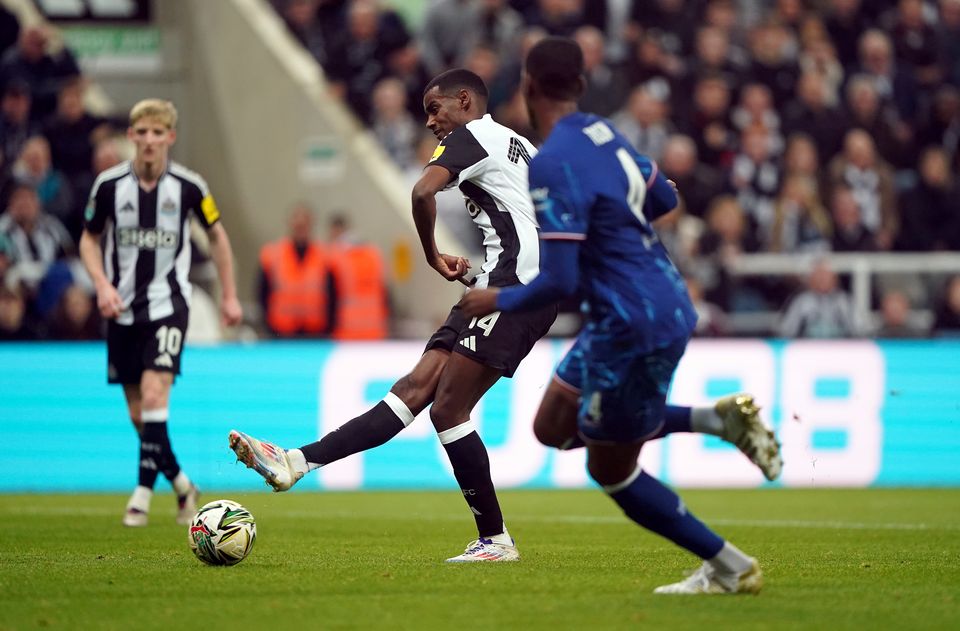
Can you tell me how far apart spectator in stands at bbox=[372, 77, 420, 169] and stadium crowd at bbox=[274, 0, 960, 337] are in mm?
22

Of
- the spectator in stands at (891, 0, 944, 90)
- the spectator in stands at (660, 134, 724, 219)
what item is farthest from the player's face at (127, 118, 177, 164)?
the spectator in stands at (891, 0, 944, 90)

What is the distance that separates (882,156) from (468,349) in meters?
11.1

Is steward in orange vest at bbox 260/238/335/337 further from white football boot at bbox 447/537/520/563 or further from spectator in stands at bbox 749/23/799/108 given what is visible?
white football boot at bbox 447/537/520/563

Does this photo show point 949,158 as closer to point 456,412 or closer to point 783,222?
point 783,222

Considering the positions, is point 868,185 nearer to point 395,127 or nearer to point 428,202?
point 395,127

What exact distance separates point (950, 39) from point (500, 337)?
13222mm

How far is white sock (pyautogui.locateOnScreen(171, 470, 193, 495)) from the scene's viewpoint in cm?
1020

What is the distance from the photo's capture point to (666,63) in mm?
18266

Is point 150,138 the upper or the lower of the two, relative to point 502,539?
upper

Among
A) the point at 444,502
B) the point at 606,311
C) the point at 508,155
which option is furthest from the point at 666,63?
the point at 606,311

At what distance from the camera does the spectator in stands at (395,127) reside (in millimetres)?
17375

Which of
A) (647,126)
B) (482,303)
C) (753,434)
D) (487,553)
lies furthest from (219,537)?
Answer: (647,126)

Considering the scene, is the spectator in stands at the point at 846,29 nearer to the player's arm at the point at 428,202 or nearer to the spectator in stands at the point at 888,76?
the spectator in stands at the point at 888,76

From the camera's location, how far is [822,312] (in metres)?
15.4
